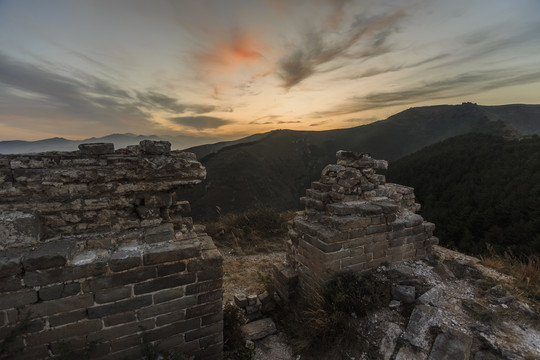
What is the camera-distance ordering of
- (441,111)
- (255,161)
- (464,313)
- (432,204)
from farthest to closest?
(441,111)
(255,161)
(432,204)
(464,313)

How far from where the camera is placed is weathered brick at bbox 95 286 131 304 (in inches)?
87.6

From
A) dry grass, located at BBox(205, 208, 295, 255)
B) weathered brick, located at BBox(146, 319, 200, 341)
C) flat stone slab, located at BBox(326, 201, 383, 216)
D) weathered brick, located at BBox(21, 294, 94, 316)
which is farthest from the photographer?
dry grass, located at BBox(205, 208, 295, 255)

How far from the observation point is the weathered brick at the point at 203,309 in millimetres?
2533

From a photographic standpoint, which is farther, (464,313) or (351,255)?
(351,255)

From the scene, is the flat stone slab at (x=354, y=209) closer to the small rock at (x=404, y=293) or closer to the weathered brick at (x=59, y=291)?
the small rock at (x=404, y=293)

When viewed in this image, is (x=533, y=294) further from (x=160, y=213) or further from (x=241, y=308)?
(x=160, y=213)

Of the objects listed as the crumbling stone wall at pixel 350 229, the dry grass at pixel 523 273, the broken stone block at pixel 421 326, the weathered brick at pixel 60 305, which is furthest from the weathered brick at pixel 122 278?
the dry grass at pixel 523 273

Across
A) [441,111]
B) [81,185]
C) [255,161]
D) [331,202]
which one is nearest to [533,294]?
[331,202]

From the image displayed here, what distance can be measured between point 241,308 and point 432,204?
32364 mm

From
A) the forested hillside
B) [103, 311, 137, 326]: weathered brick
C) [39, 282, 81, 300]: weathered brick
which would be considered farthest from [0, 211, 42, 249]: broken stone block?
the forested hillside

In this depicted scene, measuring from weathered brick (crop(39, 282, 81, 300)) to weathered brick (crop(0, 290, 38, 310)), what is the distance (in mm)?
54

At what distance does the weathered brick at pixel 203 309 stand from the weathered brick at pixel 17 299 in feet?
4.23

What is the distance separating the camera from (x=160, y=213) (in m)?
3.08

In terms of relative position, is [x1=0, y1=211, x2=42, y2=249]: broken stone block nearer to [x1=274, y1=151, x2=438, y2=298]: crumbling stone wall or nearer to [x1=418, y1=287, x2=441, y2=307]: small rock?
A: [x1=274, y1=151, x2=438, y2=298]: crumbling stone wall
